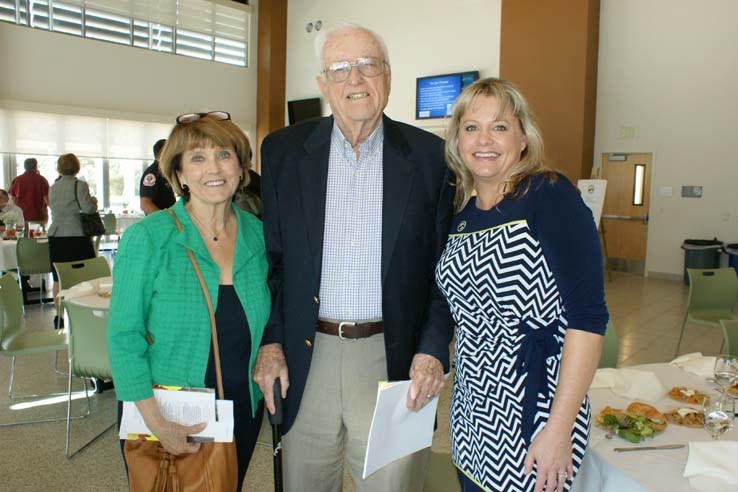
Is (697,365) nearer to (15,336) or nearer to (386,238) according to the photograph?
(386,238)

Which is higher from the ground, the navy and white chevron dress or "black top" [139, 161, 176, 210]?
"black top" [139, 161, 176, 210]

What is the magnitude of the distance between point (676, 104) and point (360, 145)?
366 inches

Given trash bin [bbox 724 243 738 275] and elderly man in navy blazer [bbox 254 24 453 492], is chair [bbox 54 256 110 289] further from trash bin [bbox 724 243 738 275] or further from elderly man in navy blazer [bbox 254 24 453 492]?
trash bin [bbox 724 243 738 275]

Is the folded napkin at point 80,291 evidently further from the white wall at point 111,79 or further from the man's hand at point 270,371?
the white wall at point 111,79

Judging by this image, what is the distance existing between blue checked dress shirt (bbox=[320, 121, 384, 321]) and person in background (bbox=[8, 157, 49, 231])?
844 centimetres

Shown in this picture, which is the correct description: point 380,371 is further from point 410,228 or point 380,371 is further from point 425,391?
point 410,228

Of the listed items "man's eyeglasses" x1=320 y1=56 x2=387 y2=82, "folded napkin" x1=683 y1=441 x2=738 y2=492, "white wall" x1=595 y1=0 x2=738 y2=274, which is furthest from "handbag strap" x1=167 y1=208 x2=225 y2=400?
"white wall" x1=595 y1=0 x2=738 y2=274

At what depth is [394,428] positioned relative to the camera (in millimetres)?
1518

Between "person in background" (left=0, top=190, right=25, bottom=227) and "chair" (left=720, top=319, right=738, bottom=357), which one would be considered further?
"person in background" (left=0, top=190, right=25, bottom=227)

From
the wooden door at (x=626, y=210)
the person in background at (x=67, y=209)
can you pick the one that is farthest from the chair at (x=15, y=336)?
the wooden door at (x=626, y=210)

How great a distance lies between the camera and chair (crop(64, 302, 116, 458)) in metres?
3.30

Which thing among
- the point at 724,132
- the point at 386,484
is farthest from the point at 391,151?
the point at 724,132

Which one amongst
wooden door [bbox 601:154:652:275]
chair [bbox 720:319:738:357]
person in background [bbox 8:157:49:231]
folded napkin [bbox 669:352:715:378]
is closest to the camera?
folded napkin [bbox 669:352:715:378]

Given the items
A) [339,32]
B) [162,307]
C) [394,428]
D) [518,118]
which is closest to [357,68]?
[339,32]
